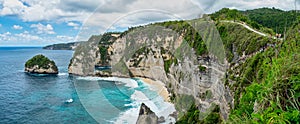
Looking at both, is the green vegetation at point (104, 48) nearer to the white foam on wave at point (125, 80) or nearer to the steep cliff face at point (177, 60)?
the steep cliff face at point (177, 60)

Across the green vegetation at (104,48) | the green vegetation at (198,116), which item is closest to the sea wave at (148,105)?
the green vegetation at (198,116)

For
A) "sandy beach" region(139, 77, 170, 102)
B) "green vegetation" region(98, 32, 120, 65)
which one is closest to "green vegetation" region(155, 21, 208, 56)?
"sandy beach" region(139, 77, 170, 102)

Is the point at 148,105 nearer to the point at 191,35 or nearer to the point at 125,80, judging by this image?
the point at 191,35

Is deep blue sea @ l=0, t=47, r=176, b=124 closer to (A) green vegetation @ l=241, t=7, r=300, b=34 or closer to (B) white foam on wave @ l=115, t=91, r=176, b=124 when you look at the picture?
(B) white foam on wave @ l=115, t=91, r=176, b=124

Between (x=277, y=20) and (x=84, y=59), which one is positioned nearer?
(x=277, y=20)

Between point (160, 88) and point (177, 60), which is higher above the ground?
point (177, 60)

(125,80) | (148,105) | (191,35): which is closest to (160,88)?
(148,105)
